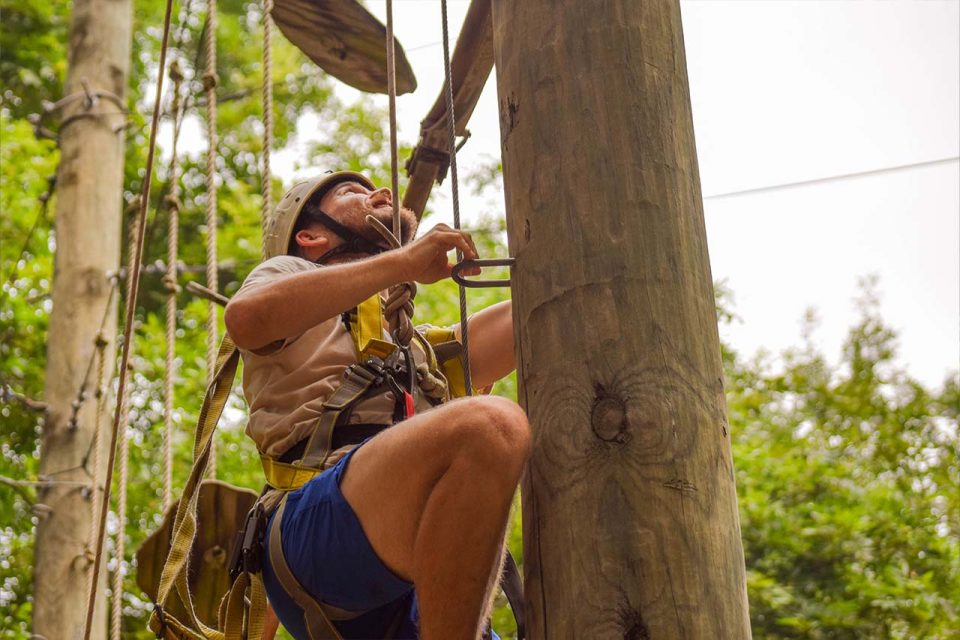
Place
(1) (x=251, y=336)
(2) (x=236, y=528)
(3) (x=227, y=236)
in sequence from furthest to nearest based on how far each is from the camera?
(3) (x=227, y=236)
(2) (x=236, y=528)
(1) (x=251, y=336)

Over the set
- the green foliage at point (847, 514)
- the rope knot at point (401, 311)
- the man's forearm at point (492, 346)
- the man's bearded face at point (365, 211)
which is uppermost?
the man's bearded face at point (365, 211)

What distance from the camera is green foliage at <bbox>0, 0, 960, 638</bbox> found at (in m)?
6.64

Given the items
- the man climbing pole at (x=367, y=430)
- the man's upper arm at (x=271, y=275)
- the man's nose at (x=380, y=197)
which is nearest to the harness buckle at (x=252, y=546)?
the man climbing pole at (x=367, y=430)

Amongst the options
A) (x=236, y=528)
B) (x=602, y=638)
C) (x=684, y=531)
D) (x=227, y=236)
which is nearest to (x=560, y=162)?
(x=684, y=531)

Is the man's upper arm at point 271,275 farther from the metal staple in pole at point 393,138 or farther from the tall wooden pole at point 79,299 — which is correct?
the tall wooden pole at point 79,299

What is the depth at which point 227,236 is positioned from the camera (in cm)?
866

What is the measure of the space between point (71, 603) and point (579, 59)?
4.11m

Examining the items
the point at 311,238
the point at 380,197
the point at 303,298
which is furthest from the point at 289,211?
the point at 303,298

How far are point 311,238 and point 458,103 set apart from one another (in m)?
0.56

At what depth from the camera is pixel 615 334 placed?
147cm

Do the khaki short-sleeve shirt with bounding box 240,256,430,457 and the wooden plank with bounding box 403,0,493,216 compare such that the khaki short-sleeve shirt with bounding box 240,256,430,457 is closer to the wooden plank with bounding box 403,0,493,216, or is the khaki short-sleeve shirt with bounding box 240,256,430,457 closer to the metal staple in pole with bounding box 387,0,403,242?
the metal staple in pole with bounding box 387,0,403,242

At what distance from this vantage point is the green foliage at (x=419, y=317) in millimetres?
6641

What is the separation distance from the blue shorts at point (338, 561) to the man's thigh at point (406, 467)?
30 millimetres

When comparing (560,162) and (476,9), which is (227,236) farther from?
(560,162)
